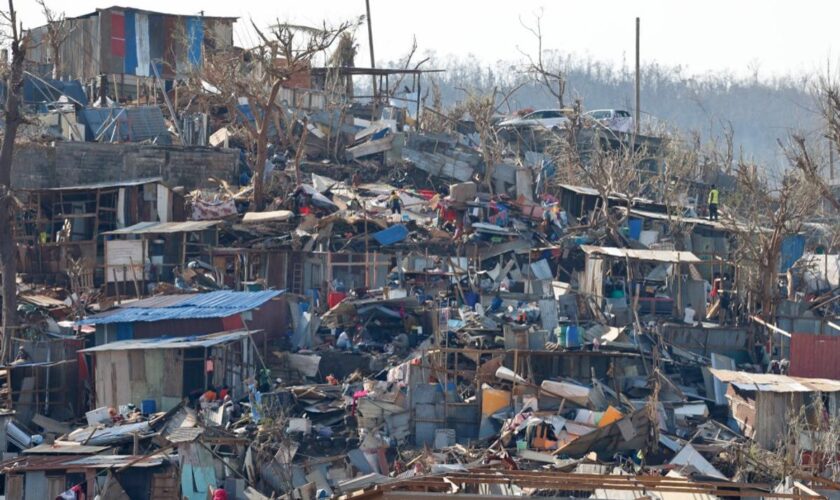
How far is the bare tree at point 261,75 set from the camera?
3020cm

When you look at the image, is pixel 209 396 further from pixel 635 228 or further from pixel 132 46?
pixel 132 46

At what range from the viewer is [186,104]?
37469 mm

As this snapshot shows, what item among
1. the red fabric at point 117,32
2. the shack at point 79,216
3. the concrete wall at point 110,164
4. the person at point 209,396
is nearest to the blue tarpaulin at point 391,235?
the shack at point 79,216

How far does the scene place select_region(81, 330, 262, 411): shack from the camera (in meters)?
21.7

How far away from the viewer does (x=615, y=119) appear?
4281 cm

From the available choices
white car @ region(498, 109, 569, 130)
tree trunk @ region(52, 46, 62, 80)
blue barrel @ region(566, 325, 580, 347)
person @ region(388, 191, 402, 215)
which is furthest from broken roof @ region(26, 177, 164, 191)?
white car @ region(498, 109, 569, 130)

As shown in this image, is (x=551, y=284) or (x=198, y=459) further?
(x=551, y=284)

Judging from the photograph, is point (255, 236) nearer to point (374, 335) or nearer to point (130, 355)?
point (374, 335)

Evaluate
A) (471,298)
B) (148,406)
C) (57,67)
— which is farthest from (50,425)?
(57,67)

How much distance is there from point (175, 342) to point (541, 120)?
21.9 m

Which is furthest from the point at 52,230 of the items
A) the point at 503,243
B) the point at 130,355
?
the point at 503,243

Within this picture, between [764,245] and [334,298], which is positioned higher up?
[764,245]

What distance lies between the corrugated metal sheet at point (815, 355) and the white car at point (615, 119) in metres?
19.8

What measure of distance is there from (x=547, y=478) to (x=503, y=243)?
1706cm
